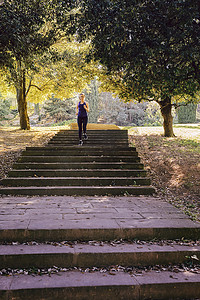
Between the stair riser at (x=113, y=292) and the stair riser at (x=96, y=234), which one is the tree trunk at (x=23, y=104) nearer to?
the stair riser at (x=96, y=234)

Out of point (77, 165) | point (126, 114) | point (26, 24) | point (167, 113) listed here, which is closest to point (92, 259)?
point (77, 165)

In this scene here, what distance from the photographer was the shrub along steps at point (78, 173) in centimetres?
655

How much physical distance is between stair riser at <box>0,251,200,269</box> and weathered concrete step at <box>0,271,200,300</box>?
191mm

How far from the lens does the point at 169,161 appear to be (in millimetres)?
9242

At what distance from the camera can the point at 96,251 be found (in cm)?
359

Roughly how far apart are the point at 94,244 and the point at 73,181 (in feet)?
10.6

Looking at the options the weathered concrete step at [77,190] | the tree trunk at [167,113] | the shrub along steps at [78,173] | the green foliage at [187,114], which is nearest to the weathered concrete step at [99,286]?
the weathered concrete step at [77,190]

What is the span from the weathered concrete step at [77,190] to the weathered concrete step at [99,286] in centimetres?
321

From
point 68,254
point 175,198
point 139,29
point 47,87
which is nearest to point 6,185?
point 68,254

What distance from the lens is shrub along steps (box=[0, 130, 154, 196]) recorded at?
21.5 feet

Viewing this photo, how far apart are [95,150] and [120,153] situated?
0.97 m

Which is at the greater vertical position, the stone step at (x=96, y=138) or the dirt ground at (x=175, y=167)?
the stone step at (x=96, y=138)

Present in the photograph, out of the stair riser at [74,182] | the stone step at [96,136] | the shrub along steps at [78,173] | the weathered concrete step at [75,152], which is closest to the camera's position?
the shrub along steps at [78,173]

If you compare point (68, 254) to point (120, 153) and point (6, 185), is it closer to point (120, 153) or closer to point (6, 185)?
point (6, 185)
